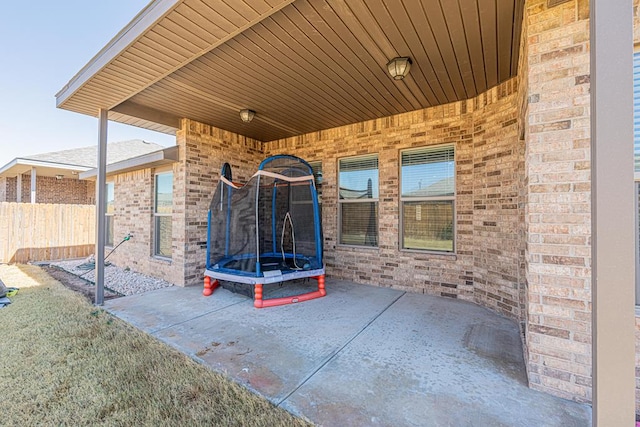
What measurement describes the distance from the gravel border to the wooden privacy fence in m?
1.36

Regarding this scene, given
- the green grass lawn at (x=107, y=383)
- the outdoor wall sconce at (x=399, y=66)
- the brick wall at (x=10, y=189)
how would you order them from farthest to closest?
1. the brick wall at (x=10, y=189)
2. the outdoor wall sconce at (x=399, y=66)
3. the green grass lawn at (x=107, y=383)

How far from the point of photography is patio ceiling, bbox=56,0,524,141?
2445mm

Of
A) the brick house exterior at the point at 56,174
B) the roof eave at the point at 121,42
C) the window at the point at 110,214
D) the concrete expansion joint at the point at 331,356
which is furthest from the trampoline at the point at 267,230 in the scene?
the brick house exterior at the point at 56,174

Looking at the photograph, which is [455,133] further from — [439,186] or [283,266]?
[283,266]

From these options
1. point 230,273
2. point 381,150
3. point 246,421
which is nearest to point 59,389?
point 246,421

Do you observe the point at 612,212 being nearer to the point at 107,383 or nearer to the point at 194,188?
the point at 107,383

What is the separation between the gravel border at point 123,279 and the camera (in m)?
5.13

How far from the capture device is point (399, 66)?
3.17 meters

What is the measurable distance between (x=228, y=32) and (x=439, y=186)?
12.4 feet

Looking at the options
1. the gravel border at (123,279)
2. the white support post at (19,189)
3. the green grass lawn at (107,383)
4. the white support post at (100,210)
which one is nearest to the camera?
the green grass lawn at (107,383)

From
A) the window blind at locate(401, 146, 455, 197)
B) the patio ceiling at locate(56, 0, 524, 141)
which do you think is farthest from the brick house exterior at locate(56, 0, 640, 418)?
the patio ceiling at locate(56, 0, 524, 141)

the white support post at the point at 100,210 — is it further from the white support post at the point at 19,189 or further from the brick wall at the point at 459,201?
the white support post at the point at 19,189

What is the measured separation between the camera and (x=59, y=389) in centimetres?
216

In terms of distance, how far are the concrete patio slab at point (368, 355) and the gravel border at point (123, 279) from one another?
28.2 inches
